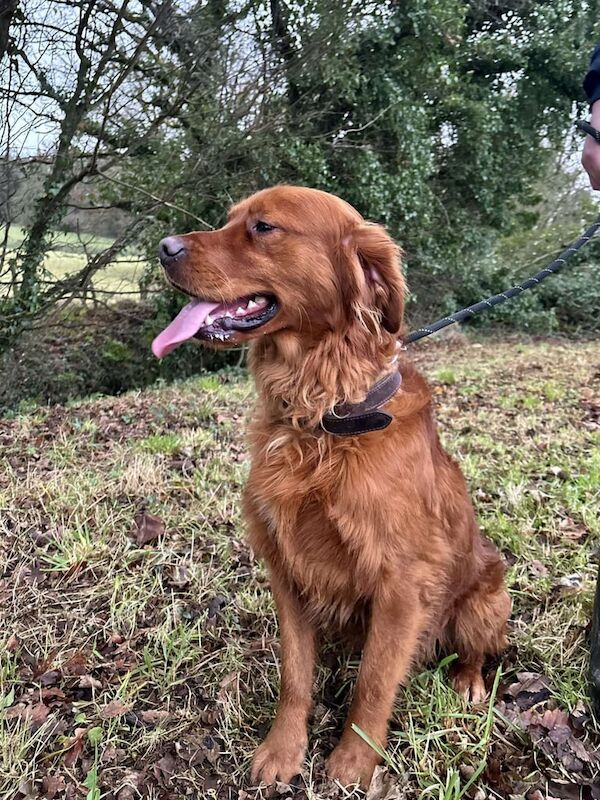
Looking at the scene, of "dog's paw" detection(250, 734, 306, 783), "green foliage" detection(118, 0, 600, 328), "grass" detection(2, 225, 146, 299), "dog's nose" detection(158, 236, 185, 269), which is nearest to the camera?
"dog's paw" detection(250, 734, 306, 783)

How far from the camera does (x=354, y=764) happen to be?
2201 millimetres

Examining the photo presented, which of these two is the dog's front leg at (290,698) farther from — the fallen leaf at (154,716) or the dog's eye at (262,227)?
the dog's eye at (262,227)

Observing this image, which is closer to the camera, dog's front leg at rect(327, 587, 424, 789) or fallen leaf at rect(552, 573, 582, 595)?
dog's front leg at rect(327, 587, 424, 789)

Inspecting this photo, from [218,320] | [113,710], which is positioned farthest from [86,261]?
[113,710]

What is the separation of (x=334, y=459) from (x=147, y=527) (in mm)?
1815

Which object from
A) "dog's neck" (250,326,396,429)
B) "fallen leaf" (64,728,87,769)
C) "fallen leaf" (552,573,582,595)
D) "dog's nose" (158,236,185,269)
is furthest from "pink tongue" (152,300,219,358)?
"fallen leaf" (552,573,582,595)

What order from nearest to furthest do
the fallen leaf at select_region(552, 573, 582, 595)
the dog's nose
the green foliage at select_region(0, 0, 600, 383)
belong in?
1. the dog's nose
2. the fallen leaf at select_region(552, 573, 582, 595)
3. the green foliage at select_region(0, 0, 600, 383)

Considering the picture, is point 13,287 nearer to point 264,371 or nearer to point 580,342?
point 264,371

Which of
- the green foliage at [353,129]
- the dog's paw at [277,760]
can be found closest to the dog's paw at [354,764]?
the dog's paw at [277,760]

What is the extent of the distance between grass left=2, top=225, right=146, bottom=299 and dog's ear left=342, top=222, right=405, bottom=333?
603 cm

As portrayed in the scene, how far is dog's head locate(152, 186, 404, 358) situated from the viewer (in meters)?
2.33

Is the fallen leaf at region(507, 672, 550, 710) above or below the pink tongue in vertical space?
below

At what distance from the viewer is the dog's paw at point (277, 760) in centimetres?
221

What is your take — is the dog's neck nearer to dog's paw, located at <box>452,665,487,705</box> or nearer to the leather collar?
the leather collar
